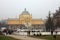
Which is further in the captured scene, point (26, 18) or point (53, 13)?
point (26, 18)

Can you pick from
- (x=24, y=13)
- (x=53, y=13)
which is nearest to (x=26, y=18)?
(x=24, y=13)

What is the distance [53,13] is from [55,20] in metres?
5.59

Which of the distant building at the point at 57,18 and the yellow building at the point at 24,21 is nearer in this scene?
the distant building at the point at 57,18

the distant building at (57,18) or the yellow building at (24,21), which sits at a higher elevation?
the distant building at (57,18)

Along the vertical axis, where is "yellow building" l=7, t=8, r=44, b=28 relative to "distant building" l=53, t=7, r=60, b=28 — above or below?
below

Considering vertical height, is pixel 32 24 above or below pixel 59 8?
below

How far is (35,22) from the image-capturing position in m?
174

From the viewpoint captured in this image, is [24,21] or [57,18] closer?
[57,18]

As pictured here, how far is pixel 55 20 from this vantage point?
92312 mm

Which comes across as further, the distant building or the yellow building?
the yellow building

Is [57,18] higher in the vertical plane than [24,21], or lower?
higher

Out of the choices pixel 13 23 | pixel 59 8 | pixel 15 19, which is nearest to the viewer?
pixel 59 8

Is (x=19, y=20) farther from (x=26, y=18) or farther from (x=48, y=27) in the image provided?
(x=48, y=27)

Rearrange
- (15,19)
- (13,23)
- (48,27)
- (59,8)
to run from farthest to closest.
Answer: (15,19)
(13,23)
(59,8)
(48,27)
